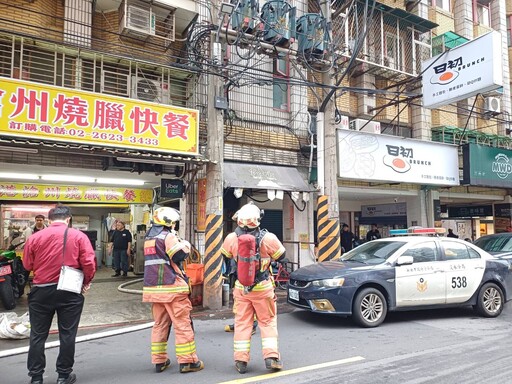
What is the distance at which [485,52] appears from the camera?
11586 millimetres

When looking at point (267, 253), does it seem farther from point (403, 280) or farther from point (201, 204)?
point (201, 204)

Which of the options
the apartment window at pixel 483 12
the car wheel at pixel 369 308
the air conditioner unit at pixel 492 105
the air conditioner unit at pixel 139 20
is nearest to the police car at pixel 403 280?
the car wheel at pixel 369 308

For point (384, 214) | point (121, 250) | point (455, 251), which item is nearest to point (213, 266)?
point (455, 251)

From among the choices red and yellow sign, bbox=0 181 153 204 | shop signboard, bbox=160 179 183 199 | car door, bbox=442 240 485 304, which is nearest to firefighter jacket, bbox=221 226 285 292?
car door, bbox=442 240 485 304

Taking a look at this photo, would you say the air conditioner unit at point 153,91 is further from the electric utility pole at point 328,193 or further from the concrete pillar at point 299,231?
the concrete pillar at point 299,231

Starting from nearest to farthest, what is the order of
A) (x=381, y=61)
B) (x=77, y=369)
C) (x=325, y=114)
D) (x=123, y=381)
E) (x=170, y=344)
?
1. (x=123, y=381)
2. (x=77, y=369)
3. (x=170, y=344)
4. (x=325, y=114)
5. (x=381, y=61)

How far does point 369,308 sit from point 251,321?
2.89 meters

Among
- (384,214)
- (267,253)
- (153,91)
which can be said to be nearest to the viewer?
(267,253)

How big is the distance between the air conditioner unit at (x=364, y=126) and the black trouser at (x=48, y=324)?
10674 millimetres

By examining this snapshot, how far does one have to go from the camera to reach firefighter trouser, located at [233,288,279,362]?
464 cm

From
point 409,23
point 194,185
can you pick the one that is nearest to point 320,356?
point 194,185

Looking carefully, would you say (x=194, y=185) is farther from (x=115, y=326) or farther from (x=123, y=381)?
(x=123, y=381)

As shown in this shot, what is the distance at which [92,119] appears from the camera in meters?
7.97

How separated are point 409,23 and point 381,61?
2.36m
